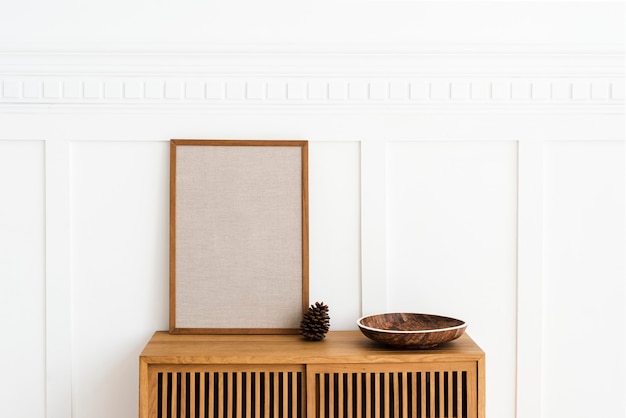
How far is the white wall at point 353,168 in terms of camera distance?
183cm

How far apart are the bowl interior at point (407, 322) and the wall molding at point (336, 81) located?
64 centimetres

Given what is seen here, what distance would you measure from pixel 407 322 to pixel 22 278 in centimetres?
118

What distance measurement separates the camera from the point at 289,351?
1.62 metres

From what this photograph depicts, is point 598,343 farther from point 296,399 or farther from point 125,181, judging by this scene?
point 125,181

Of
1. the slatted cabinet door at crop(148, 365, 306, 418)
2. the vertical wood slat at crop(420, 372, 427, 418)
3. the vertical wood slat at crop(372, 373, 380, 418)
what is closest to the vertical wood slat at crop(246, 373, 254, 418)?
the slatted cabinet door at crop(148, 365, 306, 418)

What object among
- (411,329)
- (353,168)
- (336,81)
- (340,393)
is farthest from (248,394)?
(336,81)

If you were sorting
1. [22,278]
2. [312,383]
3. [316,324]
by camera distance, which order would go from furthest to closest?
[22,278] → [316,324] → [312,383]

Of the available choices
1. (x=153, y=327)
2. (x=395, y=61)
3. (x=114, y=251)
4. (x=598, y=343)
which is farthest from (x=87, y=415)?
(x=598, y=343)

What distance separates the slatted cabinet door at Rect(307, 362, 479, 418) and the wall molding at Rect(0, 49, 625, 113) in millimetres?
789

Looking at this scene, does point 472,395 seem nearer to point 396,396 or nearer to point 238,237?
point 396,396

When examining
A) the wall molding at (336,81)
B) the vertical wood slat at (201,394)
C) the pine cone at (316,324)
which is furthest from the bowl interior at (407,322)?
the wall molding at (336,81)

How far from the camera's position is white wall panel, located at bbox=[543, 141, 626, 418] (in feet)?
6.20

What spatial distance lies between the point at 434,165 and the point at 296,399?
821 millimetres

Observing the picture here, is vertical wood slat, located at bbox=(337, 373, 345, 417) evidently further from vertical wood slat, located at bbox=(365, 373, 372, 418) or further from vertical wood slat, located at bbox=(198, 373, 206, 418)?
vertical wood slat, located at bbox=(198, 373, 206, 418)
